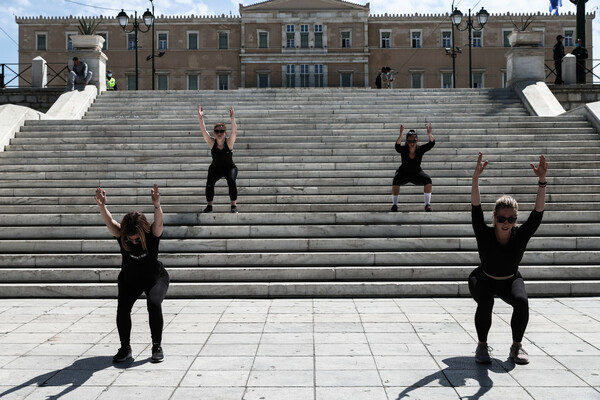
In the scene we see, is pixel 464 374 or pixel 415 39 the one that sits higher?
pixel 415 39

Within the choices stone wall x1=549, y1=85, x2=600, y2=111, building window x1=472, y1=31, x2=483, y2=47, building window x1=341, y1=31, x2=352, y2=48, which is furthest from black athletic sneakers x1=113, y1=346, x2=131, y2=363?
building window x1=472, y1=31, x2=483, y2=47

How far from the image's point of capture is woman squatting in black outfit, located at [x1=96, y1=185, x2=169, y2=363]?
15.9 ft

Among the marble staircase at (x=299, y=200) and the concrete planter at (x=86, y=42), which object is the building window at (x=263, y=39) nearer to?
the concrete planter at (x=86, y=42)

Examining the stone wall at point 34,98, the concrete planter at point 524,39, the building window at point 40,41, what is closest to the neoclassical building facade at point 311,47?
the building window at point 40,41

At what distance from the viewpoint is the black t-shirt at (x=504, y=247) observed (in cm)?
469

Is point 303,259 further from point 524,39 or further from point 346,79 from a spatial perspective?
point 346,79

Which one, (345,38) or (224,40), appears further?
(224,40)

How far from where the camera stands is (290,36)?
5356 centimetres

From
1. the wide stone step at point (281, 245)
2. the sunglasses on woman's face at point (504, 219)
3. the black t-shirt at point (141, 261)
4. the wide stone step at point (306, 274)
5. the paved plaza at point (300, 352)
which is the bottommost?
the paved plaza at point (300, 352)

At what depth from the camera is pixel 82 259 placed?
830 cm

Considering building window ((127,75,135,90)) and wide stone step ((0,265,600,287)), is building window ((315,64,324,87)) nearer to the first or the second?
building window ((127,75,135,90))

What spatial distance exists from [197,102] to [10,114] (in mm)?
5239

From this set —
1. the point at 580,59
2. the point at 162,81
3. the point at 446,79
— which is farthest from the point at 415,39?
the point at 580,59

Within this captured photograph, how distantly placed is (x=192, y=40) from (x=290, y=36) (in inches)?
353
